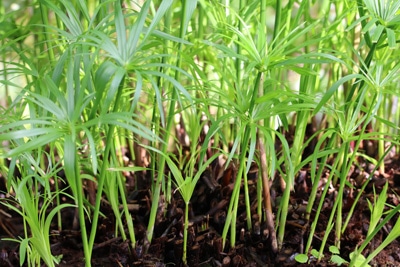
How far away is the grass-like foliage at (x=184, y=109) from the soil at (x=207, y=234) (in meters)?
0.01

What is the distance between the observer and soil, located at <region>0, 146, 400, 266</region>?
2.57ft

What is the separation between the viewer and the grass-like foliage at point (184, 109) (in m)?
0.56

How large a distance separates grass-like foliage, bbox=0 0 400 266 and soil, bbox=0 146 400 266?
0.04ft

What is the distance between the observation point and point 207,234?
81 cm

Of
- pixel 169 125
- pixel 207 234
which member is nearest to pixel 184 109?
pixel 169 125

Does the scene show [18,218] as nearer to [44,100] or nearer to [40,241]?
[40,241]

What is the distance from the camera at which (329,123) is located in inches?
41.1

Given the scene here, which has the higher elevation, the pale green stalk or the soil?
the pale green stalk

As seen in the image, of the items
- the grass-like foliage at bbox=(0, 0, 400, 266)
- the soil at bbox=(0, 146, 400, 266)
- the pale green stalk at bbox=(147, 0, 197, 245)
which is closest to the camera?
the grass-like foliage at bbox=(0, 0, 400, 266)

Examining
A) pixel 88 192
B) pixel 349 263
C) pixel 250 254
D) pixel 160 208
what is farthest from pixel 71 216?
pixel 349 263

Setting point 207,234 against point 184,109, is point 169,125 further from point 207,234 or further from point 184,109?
point 207,234

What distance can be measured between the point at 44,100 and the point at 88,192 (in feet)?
1.18

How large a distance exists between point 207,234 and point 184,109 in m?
0.21

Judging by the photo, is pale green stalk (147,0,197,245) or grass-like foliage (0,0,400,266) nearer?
grass-like foliage (0,0,400,266)
